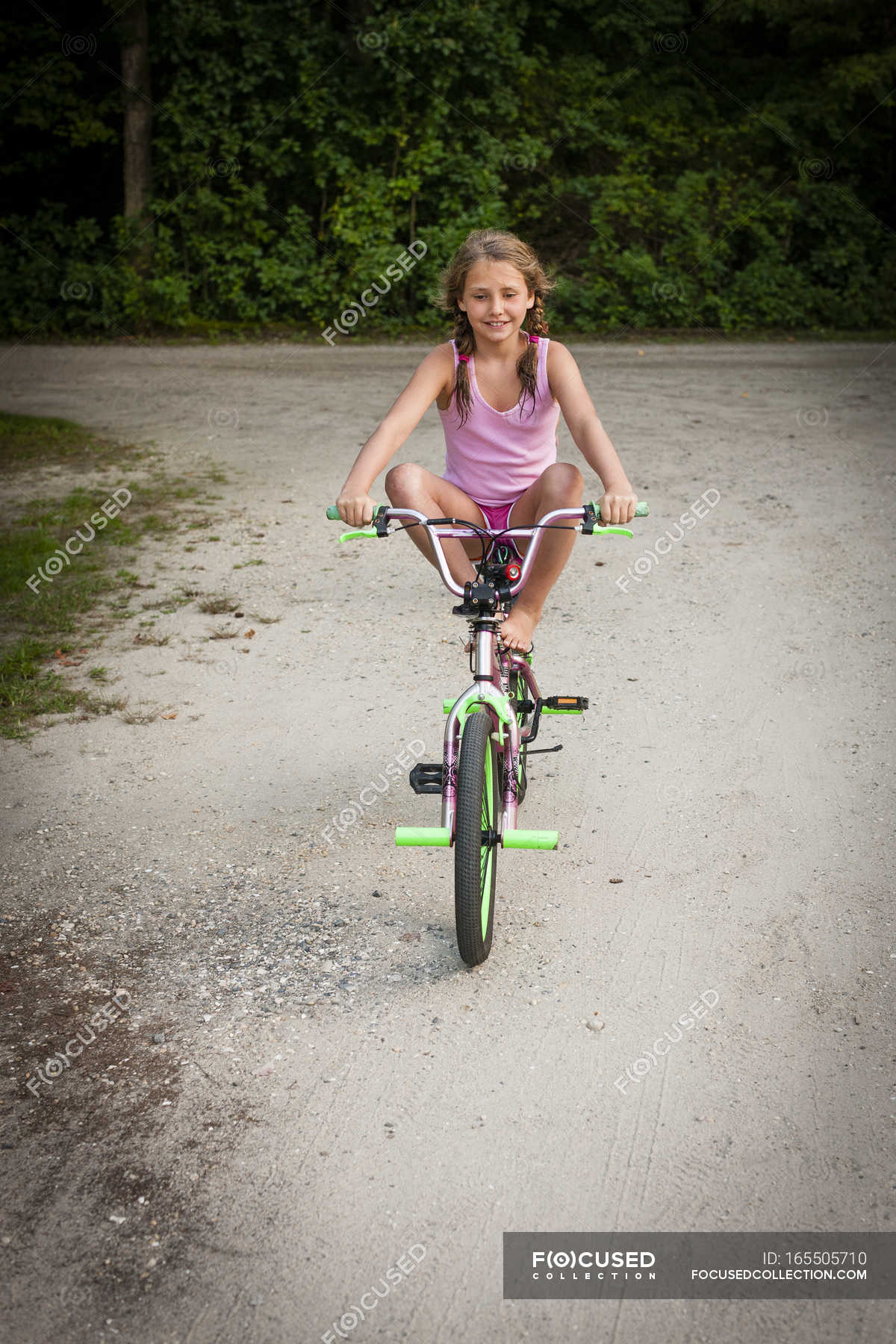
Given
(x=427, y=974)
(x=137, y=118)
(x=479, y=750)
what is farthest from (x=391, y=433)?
(x=137, y=118)

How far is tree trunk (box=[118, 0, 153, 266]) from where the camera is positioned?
1447 centimetres

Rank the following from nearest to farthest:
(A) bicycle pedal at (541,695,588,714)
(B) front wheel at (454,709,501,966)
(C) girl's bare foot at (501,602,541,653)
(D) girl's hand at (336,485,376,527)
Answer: (B) front wheel at (454,709,501,966) → (D) girl's hand at (336,485,376,527) → (C) girl's bare foot at (501,602,541,653) → (A) bicycle pedal at (541,695,588,714)

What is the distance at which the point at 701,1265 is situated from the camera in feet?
7.57

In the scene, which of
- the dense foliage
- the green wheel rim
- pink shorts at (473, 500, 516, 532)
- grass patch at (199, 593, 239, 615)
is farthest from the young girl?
the dense foliage

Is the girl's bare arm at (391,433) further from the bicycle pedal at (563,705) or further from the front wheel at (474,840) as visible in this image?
the bicycle pedal at (563,705)

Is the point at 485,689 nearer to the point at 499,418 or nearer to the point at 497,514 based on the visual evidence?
the point at 497,514

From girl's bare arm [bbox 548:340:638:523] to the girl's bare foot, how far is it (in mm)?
450

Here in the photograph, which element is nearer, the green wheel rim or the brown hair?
the green wheel rim

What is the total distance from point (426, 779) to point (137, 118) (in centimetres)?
1444

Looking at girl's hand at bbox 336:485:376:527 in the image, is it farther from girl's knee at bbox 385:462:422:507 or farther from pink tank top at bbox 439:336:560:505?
pink tank top at bbox 439:336:560:505

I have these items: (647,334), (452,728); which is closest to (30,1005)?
(452,728)

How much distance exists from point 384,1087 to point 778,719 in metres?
2.61

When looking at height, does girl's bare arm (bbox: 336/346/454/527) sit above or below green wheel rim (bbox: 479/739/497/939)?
above

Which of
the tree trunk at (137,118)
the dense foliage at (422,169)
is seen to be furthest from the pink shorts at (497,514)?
the tree trunk at (137,118)
